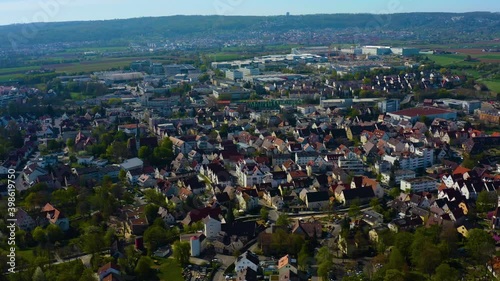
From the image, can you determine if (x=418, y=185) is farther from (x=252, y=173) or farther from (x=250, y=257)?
(x=250, y=257)

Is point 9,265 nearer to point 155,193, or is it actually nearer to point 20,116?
point 155,193

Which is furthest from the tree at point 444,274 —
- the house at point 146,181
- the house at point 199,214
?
the house at point 146,181

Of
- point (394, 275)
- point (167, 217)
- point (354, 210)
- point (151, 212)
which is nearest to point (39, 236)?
point (151, 212)

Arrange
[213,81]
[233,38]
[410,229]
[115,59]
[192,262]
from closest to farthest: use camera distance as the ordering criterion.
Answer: [192,262] → [410,229] → [213,81] → [115,59] → [233,38]

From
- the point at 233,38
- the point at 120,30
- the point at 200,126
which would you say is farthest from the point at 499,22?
the point at 200,126

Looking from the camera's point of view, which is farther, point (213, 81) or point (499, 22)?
point (499, 22)

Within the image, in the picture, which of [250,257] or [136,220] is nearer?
[250,257]
